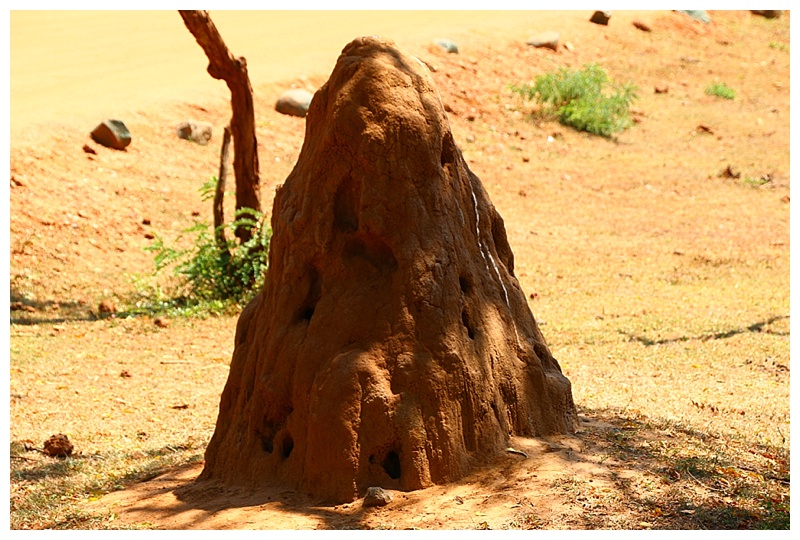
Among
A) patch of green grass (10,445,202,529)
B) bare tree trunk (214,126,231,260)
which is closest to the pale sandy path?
bare tree trunk (214,126,231,260)

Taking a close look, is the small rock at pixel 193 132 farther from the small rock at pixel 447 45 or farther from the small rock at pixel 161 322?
the small rock at pixel 161 322

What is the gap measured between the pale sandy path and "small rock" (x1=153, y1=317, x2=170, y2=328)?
4194 millimetres

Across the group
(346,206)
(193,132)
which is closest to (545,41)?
(193,132)

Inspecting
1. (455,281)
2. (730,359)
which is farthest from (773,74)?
(455,281)

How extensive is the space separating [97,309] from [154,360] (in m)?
1.80

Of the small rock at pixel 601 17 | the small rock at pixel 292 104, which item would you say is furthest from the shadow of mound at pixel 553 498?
the small rock at pixel 601 17

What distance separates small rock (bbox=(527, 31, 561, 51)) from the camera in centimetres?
1931

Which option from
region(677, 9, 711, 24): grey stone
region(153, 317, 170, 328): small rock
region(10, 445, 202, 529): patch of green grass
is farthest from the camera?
region(677, 9, 711, 24): grey stone

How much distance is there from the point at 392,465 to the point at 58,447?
8.01ft

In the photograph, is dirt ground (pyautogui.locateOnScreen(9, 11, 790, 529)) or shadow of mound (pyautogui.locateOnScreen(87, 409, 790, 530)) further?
dirt ground (pyautogui.locateOnScreen(9, 11, 790, 529))

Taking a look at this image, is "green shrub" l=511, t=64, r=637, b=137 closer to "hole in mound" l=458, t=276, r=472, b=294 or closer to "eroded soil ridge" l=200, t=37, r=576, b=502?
"eroded soil ridge" l=200, t=37, r=576, b=502

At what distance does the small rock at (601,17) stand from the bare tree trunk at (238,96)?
13.2 m

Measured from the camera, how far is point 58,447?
6.14 metres

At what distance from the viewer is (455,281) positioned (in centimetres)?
480
